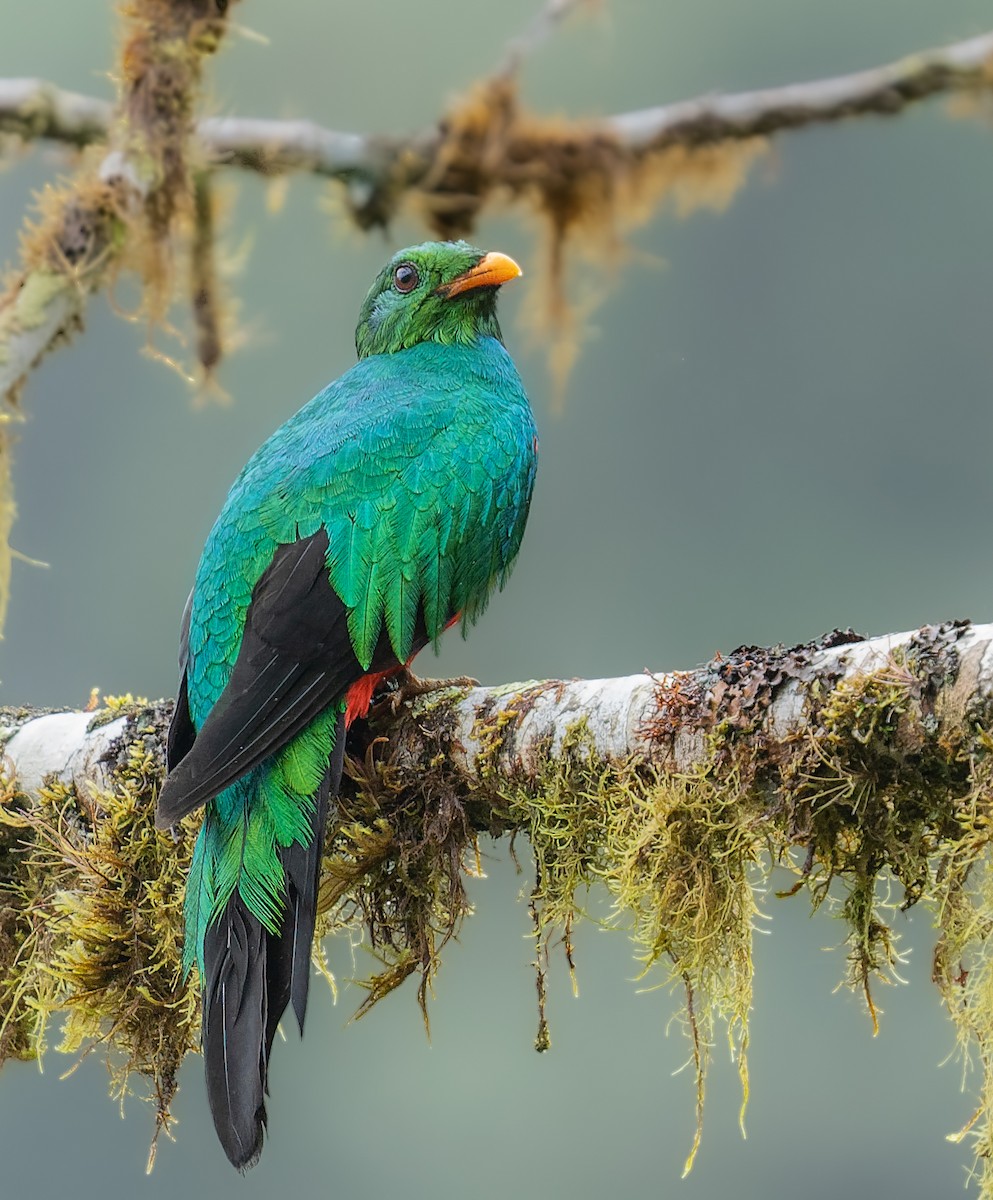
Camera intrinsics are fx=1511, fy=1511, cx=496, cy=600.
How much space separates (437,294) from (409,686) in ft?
4.58

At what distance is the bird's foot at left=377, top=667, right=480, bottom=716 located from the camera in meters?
3.37

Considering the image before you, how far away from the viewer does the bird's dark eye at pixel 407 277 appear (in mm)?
4336

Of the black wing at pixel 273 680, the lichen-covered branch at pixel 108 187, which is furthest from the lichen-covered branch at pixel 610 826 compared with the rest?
the lichen-covered branch at pixel 108 187

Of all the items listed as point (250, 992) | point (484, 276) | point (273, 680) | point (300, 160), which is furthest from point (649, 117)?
point (250, 992)

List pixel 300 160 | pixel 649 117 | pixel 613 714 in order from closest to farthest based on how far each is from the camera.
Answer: pixel 613 714 → pixel 300 160 → pixel 649 117

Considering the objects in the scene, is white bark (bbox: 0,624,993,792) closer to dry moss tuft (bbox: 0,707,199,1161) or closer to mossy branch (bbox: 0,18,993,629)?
dry moss tuft (bbox: 0,707,199,1161)

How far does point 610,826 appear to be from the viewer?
9.70ft

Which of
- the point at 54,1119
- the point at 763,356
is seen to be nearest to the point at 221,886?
the point at 54,1119

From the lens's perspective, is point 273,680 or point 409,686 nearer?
point 273,680

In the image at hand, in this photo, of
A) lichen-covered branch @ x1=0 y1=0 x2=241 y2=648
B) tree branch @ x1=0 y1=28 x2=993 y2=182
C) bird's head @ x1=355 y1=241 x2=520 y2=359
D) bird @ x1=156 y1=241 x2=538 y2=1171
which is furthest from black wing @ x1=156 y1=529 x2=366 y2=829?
bird's head @ x1=355 y1=241 x2=520 y2=359

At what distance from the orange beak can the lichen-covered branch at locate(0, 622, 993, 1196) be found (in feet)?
4.76

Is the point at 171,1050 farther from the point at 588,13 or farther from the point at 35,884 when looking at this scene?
the point at 588,13

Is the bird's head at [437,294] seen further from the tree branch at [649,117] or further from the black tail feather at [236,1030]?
the black tail feather at [236,1030]

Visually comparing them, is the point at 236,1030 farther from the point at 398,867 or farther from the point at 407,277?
the point at 407,277
